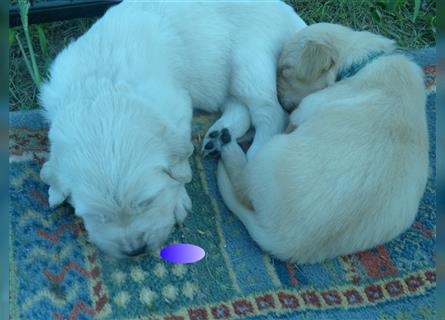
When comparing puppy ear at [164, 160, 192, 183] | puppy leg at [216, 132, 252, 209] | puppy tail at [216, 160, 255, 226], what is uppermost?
puppy ear at [164, 160, 192, 183]

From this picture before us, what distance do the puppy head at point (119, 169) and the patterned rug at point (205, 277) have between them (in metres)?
0.28

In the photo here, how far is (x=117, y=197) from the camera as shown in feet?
8.80

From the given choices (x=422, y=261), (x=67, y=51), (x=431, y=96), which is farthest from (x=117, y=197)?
(x=431, y=96)

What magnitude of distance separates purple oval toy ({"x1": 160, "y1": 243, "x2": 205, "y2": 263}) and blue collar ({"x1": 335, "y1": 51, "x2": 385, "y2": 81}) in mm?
1411

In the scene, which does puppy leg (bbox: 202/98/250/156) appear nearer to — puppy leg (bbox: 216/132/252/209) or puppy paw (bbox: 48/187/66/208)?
puppy leg (bbox: 216/132/252/209)

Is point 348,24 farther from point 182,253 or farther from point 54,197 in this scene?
point 54,197

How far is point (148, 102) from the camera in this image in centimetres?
304

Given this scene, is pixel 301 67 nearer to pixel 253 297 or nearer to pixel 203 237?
pixel 203 237

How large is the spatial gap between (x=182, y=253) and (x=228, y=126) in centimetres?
97

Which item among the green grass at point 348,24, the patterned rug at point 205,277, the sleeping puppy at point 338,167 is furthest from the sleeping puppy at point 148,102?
the green grass at point 348,24

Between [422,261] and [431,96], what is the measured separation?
137cm

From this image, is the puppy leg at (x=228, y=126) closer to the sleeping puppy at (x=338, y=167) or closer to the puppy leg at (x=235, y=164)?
the puppy leg at (x=235, y=164)

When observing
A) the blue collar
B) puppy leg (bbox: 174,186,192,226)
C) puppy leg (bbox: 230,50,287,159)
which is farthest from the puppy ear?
the blue collar

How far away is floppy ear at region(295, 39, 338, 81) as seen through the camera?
11.5 feet
